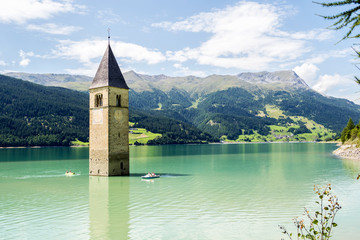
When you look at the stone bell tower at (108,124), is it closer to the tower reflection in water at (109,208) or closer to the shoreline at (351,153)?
the tower reflection in water at (109,208)

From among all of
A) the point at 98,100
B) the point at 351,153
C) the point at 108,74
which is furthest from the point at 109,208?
the point at 351,153

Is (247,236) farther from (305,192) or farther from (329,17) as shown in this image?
(305,192)

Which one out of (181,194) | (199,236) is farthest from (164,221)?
(181,194)

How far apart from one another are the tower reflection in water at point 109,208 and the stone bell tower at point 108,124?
112 inches

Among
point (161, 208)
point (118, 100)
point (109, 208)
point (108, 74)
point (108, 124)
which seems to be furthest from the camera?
point (118, 100)

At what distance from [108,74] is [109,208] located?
88.1ft

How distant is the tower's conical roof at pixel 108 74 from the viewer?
5122 centimetres

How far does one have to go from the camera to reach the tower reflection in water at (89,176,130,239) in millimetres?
22177

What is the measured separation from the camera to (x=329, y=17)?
9.85 metres

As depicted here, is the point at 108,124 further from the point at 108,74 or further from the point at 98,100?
the point at 108,74

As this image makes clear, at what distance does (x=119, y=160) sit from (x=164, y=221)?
2811 cm

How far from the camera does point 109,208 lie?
30000mm

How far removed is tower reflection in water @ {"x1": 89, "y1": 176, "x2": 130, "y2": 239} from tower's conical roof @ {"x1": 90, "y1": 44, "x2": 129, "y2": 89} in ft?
48.9

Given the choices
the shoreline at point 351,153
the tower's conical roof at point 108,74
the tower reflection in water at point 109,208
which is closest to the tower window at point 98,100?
the tower's conical roof at point 108,74
